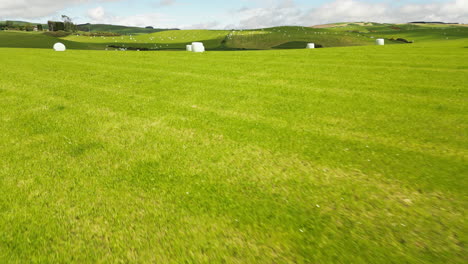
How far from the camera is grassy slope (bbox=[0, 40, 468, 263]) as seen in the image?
3660 mm

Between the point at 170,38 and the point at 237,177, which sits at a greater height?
the point at 170,38

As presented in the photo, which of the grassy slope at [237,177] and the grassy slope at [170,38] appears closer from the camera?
the grassy slope at [237,177]

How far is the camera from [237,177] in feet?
17.5

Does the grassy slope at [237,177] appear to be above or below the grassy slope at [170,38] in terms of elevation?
below

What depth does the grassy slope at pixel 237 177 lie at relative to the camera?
366 centimetres

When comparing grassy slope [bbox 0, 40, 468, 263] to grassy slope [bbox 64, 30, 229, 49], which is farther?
grassy slope [bbox 64, 30, 229, 49]

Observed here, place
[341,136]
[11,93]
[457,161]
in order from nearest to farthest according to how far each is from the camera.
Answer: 1. [457,161]
2. [341,136]
3. [11,93]

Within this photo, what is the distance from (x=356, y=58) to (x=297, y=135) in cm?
1567

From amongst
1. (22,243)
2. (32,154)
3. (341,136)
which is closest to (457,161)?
(341,136)

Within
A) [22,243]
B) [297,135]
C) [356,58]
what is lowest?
[22,243]

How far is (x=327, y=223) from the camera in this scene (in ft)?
13.3

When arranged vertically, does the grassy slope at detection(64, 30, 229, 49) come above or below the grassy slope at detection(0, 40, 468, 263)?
above

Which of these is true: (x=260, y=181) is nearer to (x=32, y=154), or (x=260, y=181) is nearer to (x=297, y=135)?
(x=297, y=135)

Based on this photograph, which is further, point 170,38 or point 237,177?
point 170,38
